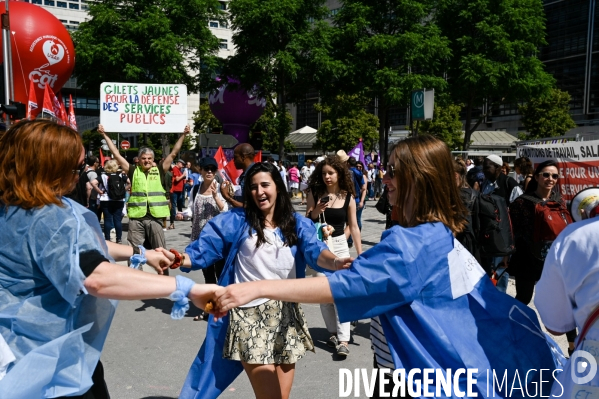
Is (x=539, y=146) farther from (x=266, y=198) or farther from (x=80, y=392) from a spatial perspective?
(x=80, y=392)

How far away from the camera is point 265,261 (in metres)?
3.16

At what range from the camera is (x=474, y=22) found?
24.5 metres

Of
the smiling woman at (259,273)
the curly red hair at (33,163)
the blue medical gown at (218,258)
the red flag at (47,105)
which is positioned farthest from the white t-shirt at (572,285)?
the red flag at (47,105)

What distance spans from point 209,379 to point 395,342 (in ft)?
4.89

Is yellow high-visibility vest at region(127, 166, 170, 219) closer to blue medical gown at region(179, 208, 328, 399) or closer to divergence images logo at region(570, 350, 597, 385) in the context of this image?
blue medical gown at region(179, 208, 328, 399)

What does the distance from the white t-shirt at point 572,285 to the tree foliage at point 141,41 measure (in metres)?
21.2

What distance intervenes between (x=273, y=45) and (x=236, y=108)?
11.2ft

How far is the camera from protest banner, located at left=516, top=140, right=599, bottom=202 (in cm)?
466

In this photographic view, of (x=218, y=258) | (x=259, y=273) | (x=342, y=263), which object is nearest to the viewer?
(x=342, y=263)

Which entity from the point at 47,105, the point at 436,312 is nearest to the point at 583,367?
the point at 436,312

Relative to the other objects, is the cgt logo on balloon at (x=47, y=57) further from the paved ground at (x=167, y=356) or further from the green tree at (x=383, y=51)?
the paved ground at (x=167, y=356)

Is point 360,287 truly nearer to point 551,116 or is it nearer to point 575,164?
point 575,164

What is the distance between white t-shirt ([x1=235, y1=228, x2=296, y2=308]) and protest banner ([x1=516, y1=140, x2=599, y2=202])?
2992 mm

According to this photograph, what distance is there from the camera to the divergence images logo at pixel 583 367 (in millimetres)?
1671
